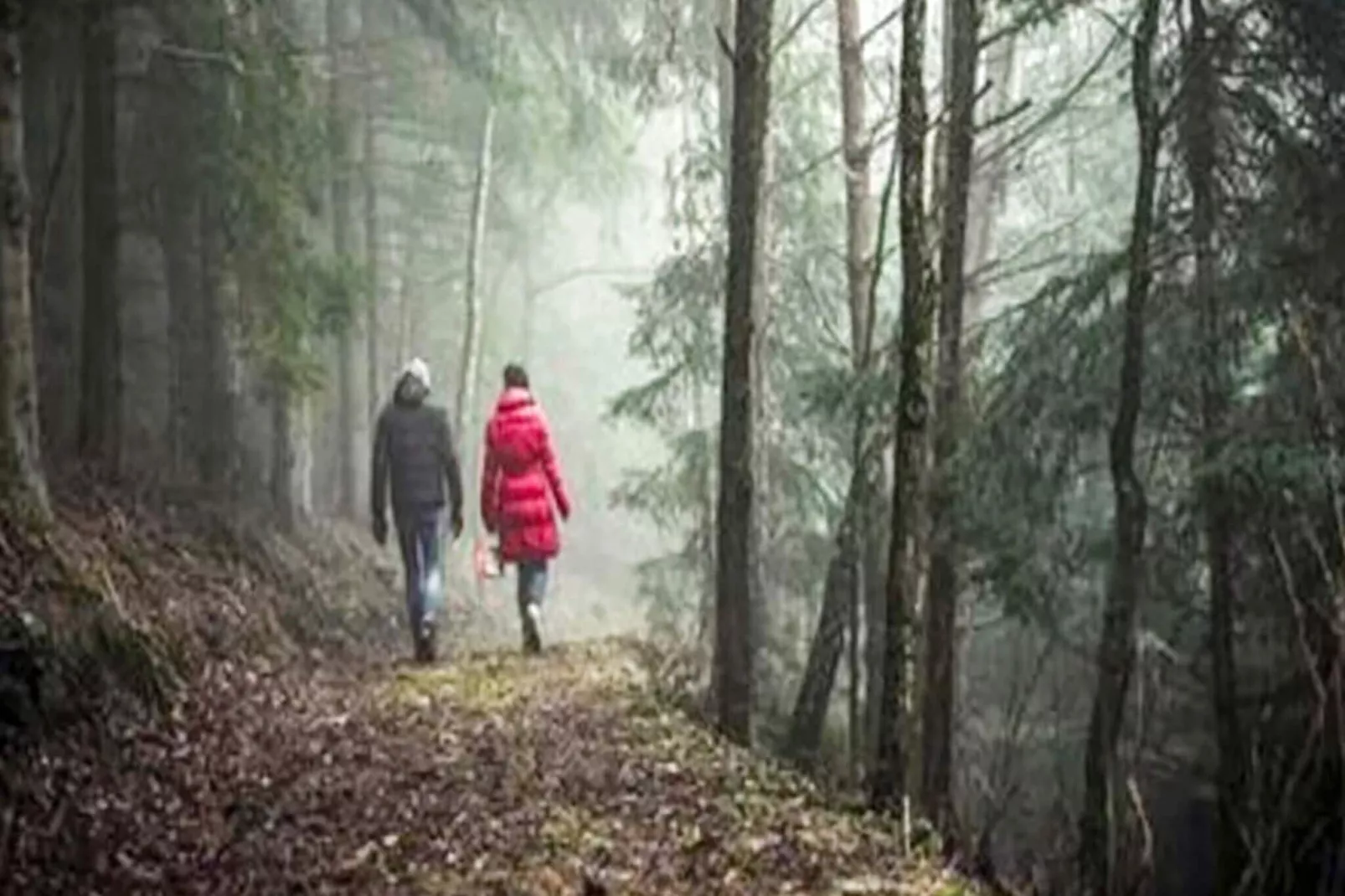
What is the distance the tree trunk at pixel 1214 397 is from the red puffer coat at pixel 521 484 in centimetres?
494

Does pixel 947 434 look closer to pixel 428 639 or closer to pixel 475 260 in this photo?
pixel 428 639

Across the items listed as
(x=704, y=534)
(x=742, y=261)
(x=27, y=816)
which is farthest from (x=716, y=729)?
(x=704, y=534)

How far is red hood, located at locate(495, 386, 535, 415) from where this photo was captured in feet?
49.1

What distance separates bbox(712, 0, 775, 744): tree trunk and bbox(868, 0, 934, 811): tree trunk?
83.1 inches

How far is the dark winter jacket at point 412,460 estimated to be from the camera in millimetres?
14492

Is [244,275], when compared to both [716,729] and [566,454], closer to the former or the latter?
[716,729]

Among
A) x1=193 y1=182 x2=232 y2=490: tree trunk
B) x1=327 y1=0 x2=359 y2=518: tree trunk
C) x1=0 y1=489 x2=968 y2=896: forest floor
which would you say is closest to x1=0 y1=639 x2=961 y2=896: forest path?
x1=0 y1=489 x2=968 y2=896: forest floor

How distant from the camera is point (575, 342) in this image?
5959 cm

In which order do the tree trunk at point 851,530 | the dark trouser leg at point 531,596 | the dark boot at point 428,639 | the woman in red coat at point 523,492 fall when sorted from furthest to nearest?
1. the woman in red coat at point 523,492
2. the dark trouser leg at point 531,596
3. the tree trunk at point 851,530
4. the dark boot at point 428,639

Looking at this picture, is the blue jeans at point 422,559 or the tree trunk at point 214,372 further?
the tree trunk at point 214,372

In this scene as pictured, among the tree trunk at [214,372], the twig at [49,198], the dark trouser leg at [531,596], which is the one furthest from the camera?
the tree trunk at [214,372]

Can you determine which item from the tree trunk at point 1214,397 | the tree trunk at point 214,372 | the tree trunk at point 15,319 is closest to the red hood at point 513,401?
the tree trunk at point 214,372

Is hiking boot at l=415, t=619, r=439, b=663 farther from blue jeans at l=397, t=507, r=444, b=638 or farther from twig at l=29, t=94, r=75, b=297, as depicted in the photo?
twig at l=29, t=94, r=75, b=297

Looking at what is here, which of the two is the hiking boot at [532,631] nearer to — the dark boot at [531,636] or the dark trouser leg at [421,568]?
the dark boot at [531,636]
